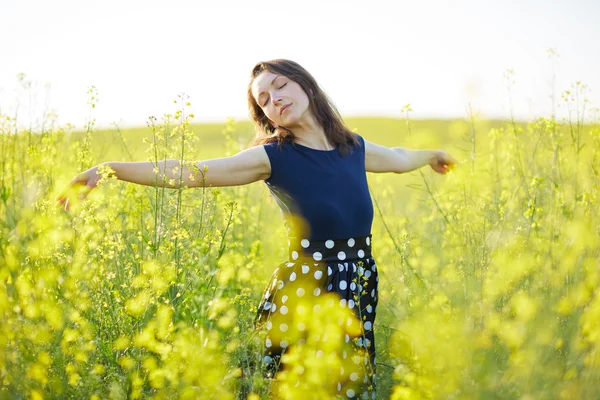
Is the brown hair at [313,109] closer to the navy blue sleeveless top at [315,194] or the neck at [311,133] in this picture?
the neck at [311,133]

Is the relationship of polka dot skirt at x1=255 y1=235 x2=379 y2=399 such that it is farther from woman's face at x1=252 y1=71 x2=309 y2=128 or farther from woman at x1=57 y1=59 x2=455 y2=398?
woman's face at x1=252 y1=71 x2=309 y2=128

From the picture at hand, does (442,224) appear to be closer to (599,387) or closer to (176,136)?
(176,136)

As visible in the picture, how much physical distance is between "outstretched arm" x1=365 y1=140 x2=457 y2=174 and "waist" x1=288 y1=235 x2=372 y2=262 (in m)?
0.56

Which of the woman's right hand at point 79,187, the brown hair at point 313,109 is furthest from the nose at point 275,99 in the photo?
the woman's right hand at point 79,187

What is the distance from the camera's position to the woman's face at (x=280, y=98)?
285cm

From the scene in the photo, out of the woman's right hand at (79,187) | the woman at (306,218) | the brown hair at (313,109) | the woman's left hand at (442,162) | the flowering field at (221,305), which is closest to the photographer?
the flowering field at (221,305)

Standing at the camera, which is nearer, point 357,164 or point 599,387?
point 599,387

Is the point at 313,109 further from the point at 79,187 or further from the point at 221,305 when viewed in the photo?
the point at 221,305

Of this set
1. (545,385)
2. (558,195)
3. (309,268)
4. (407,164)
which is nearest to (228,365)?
(309,268)

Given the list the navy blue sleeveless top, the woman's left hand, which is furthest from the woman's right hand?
the woman's left hand

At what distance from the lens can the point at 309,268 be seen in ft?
8.75

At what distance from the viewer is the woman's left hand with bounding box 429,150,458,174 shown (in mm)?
3494

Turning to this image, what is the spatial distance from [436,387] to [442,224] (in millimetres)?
2594

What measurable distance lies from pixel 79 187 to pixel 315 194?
0.98 meters
